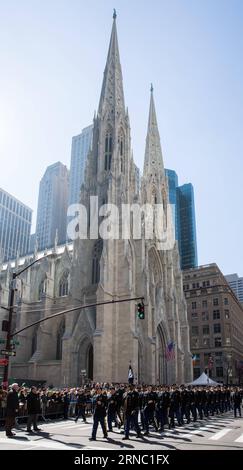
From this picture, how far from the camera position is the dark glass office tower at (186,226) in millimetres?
124688

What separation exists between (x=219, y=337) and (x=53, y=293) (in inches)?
1372

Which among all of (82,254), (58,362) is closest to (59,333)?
(58,362)

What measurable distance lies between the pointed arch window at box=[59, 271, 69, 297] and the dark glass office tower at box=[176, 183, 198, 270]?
7659cm

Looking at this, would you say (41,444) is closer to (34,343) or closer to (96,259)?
(96,259)

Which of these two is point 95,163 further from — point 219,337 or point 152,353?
point 219,337

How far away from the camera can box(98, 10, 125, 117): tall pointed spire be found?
2157 inches

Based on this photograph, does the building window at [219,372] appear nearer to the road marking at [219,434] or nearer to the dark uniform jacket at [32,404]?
the road marking at [219,434]

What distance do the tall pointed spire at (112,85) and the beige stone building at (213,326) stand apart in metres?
38.1

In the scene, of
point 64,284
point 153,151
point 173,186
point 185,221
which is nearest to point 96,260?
point 64,284

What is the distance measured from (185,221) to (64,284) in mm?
87814

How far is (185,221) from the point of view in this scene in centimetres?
13200

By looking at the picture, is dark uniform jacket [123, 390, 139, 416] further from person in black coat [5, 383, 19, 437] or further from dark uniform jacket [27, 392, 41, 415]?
person in black coat [5, 383, 19, 437]

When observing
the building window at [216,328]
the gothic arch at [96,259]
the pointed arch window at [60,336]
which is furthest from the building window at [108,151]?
the building window at [216,328]

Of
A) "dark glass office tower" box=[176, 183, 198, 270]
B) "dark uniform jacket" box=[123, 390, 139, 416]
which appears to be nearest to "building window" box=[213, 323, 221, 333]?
"dark glass office tower" box=[176, 183, 198, 270]
